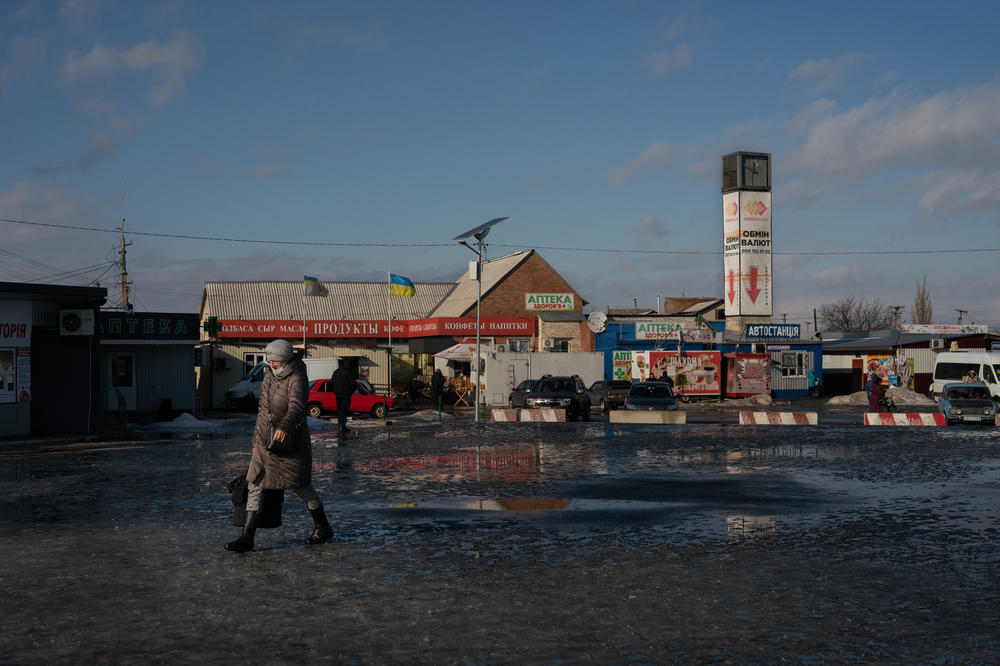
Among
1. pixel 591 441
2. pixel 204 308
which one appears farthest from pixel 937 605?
pixel 204 308

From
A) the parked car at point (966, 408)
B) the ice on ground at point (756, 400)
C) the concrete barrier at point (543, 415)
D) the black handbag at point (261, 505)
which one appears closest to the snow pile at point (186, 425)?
the concrete barrier at point (543, 415)

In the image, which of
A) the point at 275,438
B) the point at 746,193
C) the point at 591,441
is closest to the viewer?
the point at 275,438

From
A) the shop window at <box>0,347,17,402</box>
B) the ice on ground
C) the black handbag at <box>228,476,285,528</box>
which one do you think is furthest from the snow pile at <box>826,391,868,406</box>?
the black handbag at <box>228,476,285,528</box>

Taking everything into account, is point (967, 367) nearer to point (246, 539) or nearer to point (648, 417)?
point (648, 417)

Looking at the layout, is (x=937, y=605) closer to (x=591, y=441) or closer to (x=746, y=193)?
(x=591, y=441)

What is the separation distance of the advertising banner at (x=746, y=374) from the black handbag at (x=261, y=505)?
42.4 meters

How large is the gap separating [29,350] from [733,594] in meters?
21.4

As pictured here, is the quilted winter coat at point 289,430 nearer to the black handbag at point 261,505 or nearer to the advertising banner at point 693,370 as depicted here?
the black handbag at point 261,505

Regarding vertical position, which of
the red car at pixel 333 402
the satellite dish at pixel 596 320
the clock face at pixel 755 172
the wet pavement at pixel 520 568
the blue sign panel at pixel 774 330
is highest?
the clock face at pixel 755 172

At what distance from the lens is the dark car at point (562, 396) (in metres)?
32.3

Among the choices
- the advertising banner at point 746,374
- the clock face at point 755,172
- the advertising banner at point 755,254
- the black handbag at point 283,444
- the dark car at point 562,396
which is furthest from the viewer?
the clock face at point 755,172

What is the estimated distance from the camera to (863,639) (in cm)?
590

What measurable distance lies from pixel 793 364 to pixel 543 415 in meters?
26.4

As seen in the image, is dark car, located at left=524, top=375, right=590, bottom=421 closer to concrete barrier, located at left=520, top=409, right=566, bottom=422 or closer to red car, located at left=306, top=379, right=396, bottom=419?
concrete barrier, located at left=520, top=409, right=566, bottom=422
